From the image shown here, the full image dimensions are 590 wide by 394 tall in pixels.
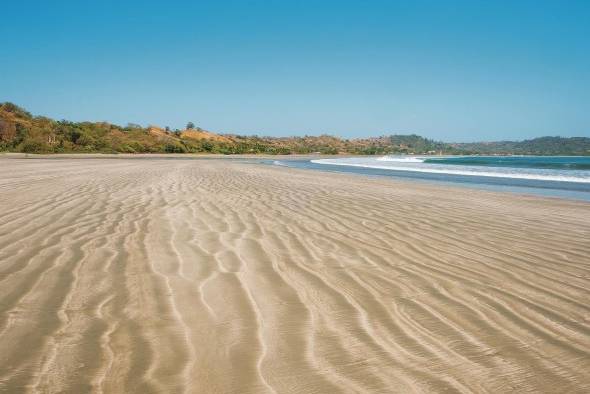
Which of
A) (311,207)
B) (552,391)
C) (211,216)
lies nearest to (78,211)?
(211,216)

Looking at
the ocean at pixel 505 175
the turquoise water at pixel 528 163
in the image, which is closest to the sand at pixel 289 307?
the ocean at pixel 505 175

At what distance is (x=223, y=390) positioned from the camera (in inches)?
70.6

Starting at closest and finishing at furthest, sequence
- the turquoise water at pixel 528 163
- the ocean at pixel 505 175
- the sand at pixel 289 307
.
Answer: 1. the sand at pixel 289 307
2. the ocean at pixel 505 175
3. the turquoise water at pixel 528 163

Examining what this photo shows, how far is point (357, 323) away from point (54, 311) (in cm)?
192

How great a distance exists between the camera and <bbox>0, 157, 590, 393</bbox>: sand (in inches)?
75.7

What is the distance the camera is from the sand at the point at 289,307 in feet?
6.31

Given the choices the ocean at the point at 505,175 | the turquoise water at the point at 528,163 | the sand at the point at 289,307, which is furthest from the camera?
the turquoise water at the point at 528,163

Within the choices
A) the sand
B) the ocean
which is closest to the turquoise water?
the ocean

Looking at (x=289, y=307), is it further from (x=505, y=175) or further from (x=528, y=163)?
(x=528, y=163)

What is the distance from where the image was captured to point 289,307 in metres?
2.80

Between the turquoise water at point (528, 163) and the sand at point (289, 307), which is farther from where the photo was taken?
the turquoise water at point (528, 163)

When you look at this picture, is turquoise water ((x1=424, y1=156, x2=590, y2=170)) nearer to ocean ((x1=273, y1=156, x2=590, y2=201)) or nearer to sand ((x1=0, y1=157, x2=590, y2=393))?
ocean ((x1=273, y1=156, x2=590, y2=201))

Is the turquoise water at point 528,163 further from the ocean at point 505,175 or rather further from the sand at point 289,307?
the sand at point 289,307

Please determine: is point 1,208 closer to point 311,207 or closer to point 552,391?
point 311,207
